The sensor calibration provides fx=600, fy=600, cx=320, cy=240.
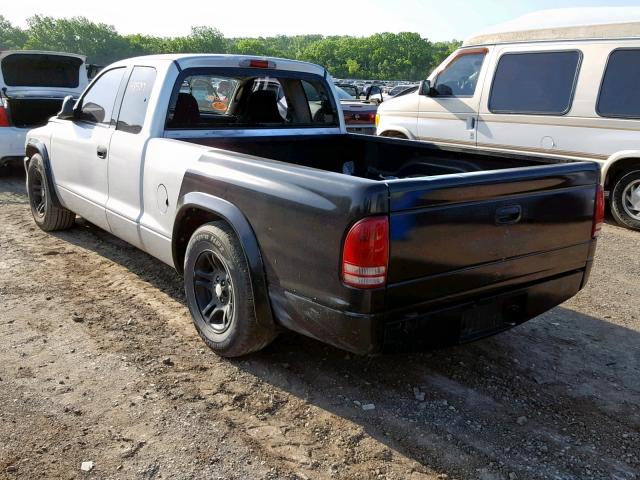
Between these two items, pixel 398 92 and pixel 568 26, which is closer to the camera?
pixel 568 26

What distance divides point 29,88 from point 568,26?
302 inches

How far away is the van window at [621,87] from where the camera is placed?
6.66 metres

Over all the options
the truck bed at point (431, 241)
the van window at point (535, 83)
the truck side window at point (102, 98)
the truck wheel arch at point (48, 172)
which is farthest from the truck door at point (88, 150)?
the van window at point (535, 83)

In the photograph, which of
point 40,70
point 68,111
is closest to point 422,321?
point 68,111

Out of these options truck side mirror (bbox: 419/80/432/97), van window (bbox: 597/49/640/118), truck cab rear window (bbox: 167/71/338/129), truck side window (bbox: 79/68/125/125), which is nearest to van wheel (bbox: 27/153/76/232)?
truck side window (bbox: 79/68/125/125)

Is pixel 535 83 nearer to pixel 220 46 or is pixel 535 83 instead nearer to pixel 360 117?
pixel 360 117

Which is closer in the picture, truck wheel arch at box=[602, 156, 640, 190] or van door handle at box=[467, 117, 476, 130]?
truck wheel arch at box=[602, 156, 640, 190]

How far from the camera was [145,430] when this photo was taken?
2898 millimetres

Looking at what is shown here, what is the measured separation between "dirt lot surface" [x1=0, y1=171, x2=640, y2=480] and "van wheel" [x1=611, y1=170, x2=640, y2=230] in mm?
2775

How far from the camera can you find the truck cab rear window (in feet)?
16.6

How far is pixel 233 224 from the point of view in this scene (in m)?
3.21

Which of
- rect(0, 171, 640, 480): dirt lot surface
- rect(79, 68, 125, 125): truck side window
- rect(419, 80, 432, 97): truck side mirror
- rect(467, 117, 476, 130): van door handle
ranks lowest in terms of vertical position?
rect(0, 171, 640, 480): dirt lot surface

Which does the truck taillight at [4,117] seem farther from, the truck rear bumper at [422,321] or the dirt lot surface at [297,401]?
the truck rear bumper at [422,321]

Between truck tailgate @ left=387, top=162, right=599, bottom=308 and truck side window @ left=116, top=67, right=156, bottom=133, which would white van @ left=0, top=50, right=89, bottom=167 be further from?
truck tailgate @ left=387, top=162, right=599, bottom=308
